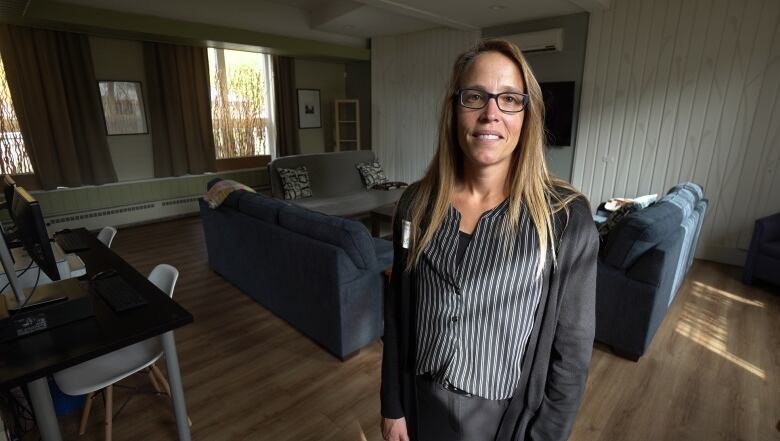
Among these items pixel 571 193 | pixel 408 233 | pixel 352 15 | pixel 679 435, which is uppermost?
pixel 352 15

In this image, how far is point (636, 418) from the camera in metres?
1.96

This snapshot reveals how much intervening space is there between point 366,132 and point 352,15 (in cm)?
215

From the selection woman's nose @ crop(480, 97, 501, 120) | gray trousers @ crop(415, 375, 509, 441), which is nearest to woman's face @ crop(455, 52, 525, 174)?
woman's nose @ crop(480, 97, 501, 120)

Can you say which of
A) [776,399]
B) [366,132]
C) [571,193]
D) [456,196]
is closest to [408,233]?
[456,196]

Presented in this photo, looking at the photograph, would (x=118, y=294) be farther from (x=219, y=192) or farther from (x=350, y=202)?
(x=350, y=202)

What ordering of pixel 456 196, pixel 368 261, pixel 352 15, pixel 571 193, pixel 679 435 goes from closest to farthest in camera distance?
pixel 571 193, pixel 456 196, pixel 679 435, pixel 368 261, pixel 352 15

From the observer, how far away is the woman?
2.64ft

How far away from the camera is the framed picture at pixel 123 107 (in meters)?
4.76

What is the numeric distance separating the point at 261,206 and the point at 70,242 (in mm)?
1090

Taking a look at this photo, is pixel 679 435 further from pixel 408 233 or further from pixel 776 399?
pixel 408 233

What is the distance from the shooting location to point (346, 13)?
495 centimetres

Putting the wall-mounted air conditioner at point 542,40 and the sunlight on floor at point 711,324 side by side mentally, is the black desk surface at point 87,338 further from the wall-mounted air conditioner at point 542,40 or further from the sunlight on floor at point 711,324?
the wall-mounted air conditioner at point 542,40

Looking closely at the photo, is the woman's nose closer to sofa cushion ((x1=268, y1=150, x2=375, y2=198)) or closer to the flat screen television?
the flat screen television

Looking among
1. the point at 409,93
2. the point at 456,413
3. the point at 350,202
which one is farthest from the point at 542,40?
the point at 456,413
